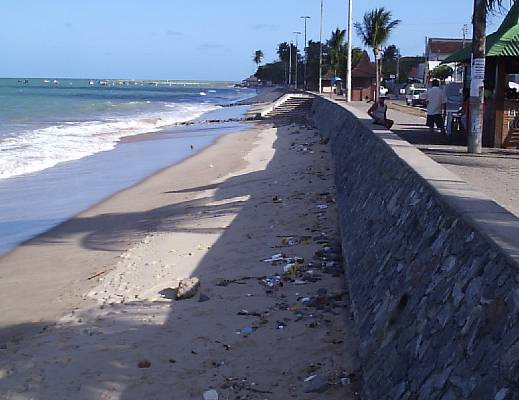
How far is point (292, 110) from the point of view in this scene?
5262 centimetres

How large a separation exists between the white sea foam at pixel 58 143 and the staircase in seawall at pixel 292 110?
7.87m

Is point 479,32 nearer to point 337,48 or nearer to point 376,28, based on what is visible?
point 376,28

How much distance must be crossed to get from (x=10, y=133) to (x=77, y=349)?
104 ft

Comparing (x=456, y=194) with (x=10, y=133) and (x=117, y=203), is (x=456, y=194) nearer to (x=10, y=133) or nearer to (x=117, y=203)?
(x=117, y=203)

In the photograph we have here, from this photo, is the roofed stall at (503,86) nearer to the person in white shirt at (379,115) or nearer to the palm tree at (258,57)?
the person in white shirt at (379,115)

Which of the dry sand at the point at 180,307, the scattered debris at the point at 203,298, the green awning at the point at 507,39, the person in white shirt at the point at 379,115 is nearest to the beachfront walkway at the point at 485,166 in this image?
the person in white shirt at the point at 379,115

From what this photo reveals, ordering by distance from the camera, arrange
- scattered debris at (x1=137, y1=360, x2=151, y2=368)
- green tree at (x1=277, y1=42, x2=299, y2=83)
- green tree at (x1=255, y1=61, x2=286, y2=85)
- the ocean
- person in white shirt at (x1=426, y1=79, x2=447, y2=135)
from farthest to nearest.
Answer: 1. green tree at (x1=255, y1=61, x2=286, y2=85)
2. green tree at (x1=277, y1=42, x2=299, y2=83)
3. person in white shirt at (x1=426, y1=79, x2=447, y2=135)
4. the ocean
5. scattered debris at (x1=137, y1=360, x2=151, y2=368)

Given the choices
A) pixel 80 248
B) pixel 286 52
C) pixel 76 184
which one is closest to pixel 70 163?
pixel 76 184

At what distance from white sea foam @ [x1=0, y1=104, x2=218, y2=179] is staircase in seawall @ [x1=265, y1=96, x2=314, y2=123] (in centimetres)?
787

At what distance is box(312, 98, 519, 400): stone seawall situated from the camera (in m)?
3.12

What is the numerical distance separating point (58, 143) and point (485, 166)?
21768mm

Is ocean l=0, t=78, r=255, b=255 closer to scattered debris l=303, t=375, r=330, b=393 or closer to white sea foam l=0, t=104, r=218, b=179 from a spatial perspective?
white sea foam l=0, t=104, r=218, b=179

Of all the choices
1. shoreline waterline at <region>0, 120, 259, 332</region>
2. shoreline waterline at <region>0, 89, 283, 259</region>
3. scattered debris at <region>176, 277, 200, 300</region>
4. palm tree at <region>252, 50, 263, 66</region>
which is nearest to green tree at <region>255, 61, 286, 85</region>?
palm tree at <region>252, 50, 263, 66</region>

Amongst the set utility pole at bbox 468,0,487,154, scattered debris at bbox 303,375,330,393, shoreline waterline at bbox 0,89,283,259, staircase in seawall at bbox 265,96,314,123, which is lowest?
staircase in seawall at bbox 265,96,314,123
